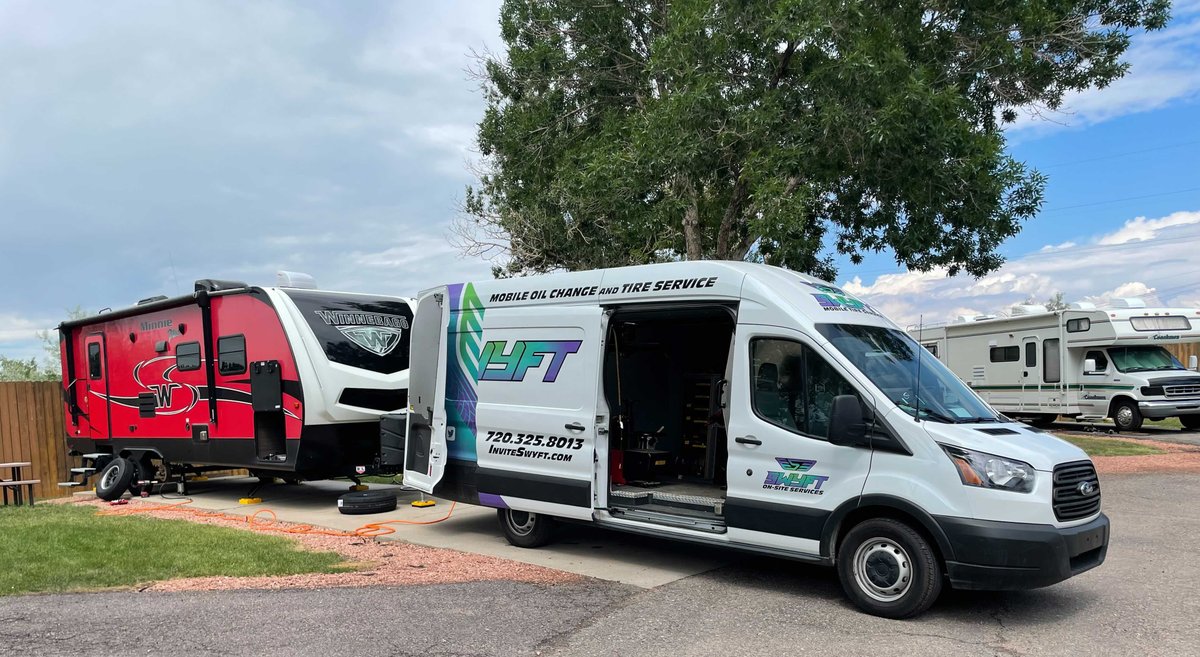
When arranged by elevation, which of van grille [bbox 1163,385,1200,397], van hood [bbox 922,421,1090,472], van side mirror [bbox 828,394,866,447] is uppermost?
van side mirror [bbox 828,394,866,447]

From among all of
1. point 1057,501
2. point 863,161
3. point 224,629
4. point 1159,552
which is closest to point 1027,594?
point 1057,501

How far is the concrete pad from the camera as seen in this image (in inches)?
302

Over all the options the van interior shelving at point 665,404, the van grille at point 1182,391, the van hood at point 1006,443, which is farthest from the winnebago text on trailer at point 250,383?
the van grille at point 1182,391

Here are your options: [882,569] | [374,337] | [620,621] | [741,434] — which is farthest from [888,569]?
[374,337]

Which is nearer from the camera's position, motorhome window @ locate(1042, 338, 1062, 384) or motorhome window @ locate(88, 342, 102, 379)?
motorhome window @ locate(88, 342, 102, 379)

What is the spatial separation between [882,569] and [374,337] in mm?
7822

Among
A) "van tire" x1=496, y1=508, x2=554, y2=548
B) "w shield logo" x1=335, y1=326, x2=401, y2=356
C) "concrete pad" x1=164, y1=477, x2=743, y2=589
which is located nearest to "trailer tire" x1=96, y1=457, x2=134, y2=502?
"concrete pad" x1=164, y1=477, x2=743, y2=589

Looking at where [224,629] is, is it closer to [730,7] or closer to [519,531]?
[519,531]

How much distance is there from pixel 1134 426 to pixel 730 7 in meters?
14.7

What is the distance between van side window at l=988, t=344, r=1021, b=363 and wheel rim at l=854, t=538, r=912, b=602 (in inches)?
710

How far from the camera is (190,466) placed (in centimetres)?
1326

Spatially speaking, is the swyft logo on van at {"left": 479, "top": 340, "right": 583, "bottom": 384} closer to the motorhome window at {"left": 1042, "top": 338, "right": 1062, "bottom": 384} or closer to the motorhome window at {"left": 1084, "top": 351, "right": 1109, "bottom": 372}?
the motorhome window at {"left": 1084, "top": 351, "right": 1109, "bottom": 372}

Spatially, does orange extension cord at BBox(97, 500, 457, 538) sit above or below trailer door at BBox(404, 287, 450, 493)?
below

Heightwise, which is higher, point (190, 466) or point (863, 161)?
point (863, 161)
